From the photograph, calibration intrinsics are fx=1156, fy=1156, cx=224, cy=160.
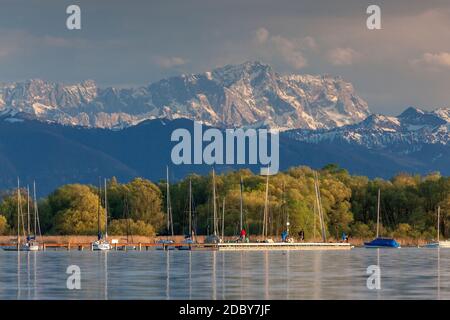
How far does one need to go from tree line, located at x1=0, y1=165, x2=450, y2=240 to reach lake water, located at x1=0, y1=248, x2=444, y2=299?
59346 millimetres

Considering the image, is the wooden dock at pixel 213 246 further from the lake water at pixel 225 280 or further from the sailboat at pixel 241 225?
the lake water at pixel 225 280

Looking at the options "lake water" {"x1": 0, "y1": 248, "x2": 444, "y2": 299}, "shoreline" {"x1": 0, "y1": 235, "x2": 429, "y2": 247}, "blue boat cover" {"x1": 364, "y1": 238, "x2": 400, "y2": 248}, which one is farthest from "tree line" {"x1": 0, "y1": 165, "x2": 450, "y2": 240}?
"lake water" {"x1": 0, "y1": 248, "x2": 444, "y2": 299}

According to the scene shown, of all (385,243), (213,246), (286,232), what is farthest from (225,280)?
(385,243)

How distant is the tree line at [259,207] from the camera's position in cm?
15900

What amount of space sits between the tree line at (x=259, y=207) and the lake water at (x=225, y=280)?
195 feet

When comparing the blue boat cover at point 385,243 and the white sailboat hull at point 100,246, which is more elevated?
the white sailboat hull at point 100,246

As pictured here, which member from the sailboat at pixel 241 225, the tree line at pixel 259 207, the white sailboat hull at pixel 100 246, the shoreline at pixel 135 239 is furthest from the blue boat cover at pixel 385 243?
the white sailboat hull at pixel 100 246

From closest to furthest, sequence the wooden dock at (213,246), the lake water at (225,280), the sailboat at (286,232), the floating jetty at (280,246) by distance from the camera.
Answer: the lake water at (225,280), the floating jetty at (280,246), the wooden dock at (213,246), the sailboat at (286,232)

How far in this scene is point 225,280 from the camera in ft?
235

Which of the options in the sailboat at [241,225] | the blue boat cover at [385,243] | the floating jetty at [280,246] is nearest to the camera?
the floating jetty at [280,246]

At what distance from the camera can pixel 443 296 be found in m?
59.5

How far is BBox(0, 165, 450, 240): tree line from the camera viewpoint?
159000 mm
